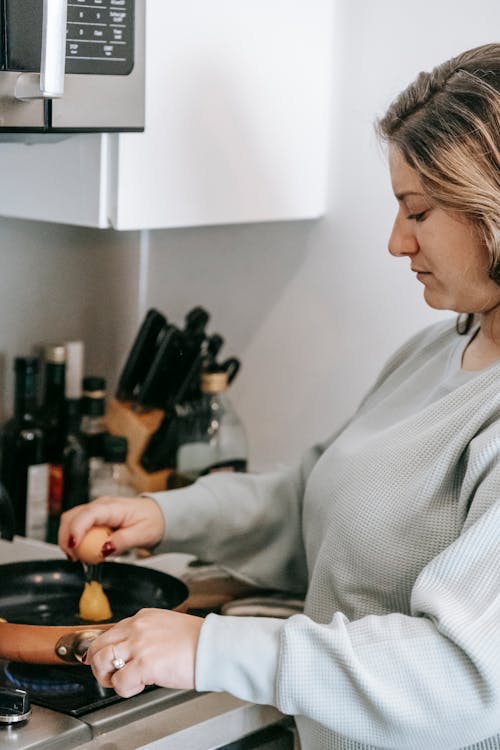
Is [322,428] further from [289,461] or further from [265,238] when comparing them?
[265,238]

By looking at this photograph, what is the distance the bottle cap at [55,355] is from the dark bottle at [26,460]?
3 centimetres

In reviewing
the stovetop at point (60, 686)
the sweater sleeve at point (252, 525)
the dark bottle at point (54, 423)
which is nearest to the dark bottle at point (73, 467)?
the dark bottle at point (54, 423)

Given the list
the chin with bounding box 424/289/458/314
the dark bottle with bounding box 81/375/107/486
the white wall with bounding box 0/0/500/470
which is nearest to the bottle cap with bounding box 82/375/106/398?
the dark bottle with bounding box 81/375/107/486

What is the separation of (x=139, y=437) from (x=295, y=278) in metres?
0.36

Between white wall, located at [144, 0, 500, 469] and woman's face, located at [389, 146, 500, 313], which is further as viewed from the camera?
white wall, located at [144, 0, 500, 469]

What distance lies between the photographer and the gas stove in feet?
3.54

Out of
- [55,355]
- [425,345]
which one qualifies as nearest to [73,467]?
[55,355]

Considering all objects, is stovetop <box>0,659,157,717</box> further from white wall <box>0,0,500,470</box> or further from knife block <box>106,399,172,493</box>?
white wall <box>0,0,500,470</box>

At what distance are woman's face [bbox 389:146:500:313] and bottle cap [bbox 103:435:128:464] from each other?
61cm

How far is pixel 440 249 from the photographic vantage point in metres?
1.11

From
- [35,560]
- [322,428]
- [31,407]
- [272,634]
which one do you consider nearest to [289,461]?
[322,428]

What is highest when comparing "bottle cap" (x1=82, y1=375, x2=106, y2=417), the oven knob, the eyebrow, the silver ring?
the eyebrow

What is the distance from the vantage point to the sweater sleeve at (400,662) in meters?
0.94

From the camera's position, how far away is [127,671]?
3.12 feet
